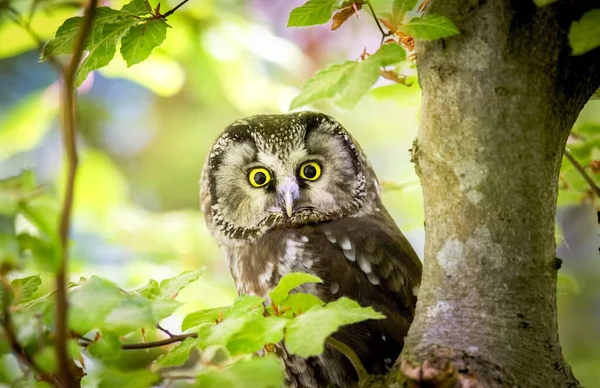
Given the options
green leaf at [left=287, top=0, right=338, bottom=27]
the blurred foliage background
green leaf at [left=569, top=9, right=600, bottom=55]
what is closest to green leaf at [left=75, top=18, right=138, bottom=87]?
the blurred foliage background

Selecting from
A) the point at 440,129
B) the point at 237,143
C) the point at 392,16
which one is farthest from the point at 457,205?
the point at 237,143

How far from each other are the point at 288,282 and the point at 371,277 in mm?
905

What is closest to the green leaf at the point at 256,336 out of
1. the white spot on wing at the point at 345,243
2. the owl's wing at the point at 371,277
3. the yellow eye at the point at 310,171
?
the owl's wing at the point at 371,277

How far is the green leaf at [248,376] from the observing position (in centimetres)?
104

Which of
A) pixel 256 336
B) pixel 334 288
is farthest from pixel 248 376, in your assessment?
pixel 334 288

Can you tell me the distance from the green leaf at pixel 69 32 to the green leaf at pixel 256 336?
2.18 ft

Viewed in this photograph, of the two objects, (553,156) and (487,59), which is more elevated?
(487,59)

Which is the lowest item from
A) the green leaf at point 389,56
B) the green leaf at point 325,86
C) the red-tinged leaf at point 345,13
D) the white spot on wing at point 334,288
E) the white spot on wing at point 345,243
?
the white spot on wing at point 334,288

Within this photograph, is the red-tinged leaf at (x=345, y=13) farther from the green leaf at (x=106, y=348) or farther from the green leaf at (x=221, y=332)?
the green leaf at (x=106, y=348)

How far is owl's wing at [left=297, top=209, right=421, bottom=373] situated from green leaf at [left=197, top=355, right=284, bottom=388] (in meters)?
0.92

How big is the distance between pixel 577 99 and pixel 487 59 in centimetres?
22

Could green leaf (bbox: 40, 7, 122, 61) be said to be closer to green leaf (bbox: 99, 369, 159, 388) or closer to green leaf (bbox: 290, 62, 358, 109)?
green leaf (bbox: 290, 62, 358, 109)

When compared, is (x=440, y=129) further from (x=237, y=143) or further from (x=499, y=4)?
(x=237, y=143)

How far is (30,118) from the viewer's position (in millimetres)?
3191
